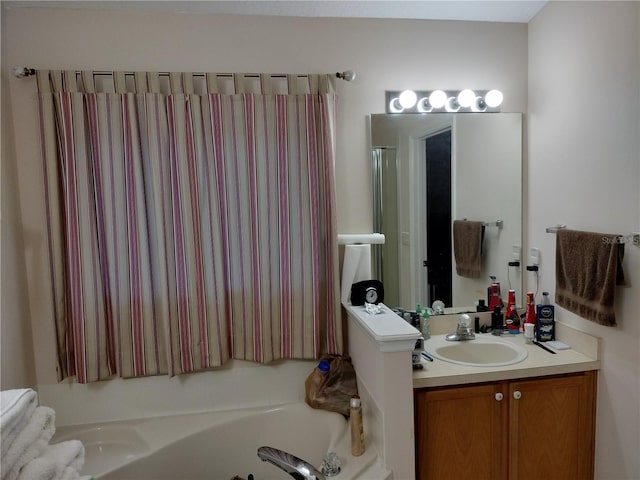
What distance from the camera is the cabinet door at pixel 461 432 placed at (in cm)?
174

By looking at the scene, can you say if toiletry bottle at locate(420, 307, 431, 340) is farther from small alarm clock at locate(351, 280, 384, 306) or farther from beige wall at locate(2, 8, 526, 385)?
beige wall at locate(2, 8, 526, 385)

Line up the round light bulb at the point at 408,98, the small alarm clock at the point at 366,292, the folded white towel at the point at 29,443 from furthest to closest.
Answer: the round light bulb at the point at 408,98, the small alarm clock at the point at 366,292, the folded white towel at the point at 29,443

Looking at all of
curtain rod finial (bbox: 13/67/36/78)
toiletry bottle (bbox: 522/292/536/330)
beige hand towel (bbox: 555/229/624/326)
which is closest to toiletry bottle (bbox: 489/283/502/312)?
toiletry bottle (bbox: 522/292/536/330)

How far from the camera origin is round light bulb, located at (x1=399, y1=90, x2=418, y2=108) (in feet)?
7.01

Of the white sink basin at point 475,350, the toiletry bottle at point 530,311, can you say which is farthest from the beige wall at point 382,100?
the white sink basin at point 475,350

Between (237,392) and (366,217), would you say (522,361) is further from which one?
(237,392)

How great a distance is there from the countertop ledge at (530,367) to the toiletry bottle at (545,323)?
86 mm

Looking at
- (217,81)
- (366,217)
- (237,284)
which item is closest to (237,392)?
(237,284)

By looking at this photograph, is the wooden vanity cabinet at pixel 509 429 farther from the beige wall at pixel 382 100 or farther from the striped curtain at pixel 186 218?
the striped curtain at pixel 186 218

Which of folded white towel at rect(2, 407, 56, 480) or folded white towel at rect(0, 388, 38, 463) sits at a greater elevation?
folded white towel at rect(0, 388, 38, 463)

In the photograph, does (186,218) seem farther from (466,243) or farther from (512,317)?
(512,317)

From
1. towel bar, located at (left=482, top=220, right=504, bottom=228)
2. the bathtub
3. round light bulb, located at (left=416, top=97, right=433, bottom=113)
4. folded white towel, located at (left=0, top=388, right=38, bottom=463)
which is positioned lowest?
the bathtub

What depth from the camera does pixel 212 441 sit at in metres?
2.00

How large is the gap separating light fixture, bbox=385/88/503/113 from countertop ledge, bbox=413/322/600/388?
120cm
